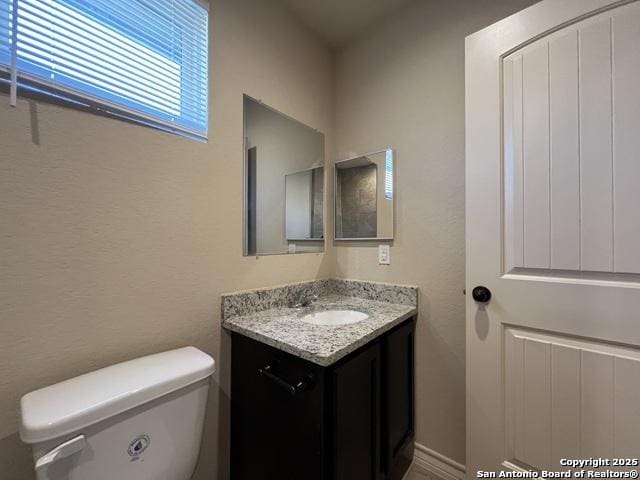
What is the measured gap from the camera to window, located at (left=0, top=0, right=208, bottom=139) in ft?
2.37

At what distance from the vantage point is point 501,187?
3.42ft

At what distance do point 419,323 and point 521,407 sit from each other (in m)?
0.50

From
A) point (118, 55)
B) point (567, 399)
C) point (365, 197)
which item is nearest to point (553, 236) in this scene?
point (567, 399)

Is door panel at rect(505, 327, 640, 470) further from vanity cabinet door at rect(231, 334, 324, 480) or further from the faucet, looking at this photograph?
the faucet

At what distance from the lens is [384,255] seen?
4.96 ft

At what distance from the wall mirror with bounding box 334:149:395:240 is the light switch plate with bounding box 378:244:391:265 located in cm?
5

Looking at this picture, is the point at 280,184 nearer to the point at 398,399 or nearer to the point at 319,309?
the point at 319,309

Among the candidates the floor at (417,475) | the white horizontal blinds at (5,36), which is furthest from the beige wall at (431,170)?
the white horizontal blinds at (5,36)

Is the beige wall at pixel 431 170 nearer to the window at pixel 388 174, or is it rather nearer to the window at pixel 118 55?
the window at pixel 388 174

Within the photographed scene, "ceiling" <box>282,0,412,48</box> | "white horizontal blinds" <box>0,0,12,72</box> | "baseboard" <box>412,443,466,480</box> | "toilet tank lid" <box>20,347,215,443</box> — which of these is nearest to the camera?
"toilet tank lid" <box>20,347,215,443</box>

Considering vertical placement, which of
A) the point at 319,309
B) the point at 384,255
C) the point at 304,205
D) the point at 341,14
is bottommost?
the point at 319,309

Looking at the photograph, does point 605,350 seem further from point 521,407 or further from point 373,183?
point 373,183

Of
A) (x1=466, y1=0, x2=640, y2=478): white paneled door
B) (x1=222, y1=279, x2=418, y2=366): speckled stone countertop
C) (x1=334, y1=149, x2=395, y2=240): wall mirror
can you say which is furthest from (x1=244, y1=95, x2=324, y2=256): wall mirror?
(x1=466, y1=0, x2=640, y2=478): white paneled door

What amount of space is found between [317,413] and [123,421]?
53cm
